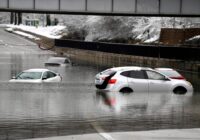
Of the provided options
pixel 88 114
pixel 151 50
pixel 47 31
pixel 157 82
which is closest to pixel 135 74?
pixel 157 82

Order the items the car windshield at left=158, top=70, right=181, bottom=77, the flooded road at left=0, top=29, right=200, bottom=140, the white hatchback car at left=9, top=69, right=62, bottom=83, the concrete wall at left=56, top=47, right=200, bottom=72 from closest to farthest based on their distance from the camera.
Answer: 1. the flooded road at left=0, top=29, right=200, bottom=140
2. the car windshield at left=158, top=70, right=181, bottom=77
3. the white hatchback car at left=9, top=69, right=62, bottom=83
4. the concrete wall at left=56, top=47, right=200, bottom=72

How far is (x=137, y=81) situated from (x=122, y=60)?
45454 millimetres

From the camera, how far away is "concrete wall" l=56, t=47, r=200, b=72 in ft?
187

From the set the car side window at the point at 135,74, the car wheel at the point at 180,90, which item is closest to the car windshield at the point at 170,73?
the car wheel at the point at 180,90

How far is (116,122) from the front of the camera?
14.8 metres

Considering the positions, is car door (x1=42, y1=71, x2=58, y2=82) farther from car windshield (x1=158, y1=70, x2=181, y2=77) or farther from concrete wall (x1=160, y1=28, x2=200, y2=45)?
concrete wall (x1=160, y1=28, x2=200, y2=45)

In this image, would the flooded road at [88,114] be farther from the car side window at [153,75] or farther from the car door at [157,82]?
the car side window at [153,75]

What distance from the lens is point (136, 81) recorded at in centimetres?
2686

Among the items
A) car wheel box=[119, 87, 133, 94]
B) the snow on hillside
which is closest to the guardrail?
the snow on hillside

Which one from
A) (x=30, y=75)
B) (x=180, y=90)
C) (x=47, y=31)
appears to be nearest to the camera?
(x=180, y=90)

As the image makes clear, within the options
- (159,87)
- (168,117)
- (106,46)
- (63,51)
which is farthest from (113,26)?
(168,117)

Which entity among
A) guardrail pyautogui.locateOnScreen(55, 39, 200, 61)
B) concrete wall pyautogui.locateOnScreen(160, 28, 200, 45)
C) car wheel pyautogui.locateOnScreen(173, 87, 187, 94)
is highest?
car wheel pyautogui.locateOnScreen(173, 87, 187, 94)

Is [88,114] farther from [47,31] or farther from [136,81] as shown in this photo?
[47,31]

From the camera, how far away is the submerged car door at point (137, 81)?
26.8 metres
